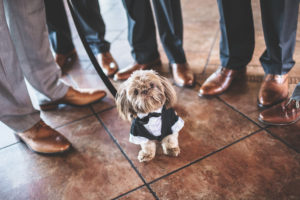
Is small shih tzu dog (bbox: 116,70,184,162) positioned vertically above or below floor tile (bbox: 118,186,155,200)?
above

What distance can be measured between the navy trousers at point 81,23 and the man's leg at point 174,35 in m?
0.56

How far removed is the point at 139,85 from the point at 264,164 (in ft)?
2.25

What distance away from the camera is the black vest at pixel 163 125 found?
1.08 metres

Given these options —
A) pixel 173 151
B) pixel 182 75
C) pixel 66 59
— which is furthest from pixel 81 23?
pixel 173 151

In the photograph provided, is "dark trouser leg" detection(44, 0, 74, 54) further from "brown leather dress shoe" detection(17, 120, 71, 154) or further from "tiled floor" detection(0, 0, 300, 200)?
"brown leather dress shoe" detection(17, 120, 71, 154)

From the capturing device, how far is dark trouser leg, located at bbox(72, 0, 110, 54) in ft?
5.92

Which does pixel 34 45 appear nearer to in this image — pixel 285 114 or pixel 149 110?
pixel 149 110

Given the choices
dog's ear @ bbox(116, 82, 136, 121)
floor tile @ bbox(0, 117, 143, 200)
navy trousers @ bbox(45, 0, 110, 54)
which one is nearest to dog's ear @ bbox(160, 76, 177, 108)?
dog's ear @ bbox(116, 82, 136, 121)

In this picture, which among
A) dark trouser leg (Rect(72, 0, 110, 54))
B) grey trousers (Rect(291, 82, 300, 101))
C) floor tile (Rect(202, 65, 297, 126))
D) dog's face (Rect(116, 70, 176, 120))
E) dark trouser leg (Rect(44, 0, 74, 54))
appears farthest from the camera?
dark trouser leg (Rect(44, 0, 74, 54))

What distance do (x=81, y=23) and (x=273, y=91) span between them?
1478 millimetres

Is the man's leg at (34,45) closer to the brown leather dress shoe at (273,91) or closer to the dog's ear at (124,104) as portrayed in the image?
the dog's ear at (124,104)

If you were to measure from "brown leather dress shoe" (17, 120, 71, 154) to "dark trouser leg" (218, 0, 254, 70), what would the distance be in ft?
3.66

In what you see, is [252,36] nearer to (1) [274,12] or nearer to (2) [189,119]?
(1) [274,12]

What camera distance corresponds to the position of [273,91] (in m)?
1.39
